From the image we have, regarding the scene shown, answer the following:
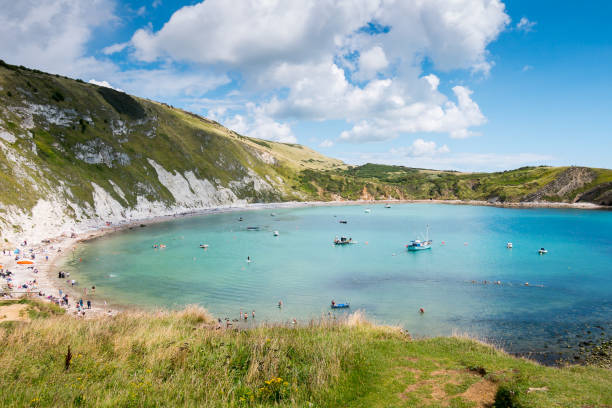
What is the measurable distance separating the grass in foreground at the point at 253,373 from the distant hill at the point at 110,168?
64.8 m

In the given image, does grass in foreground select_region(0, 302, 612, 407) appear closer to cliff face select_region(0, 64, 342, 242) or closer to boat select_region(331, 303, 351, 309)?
boat select_region(331, 303, 351, 309)

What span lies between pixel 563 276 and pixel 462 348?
151 ft

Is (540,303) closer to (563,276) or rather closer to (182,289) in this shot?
(563,276)

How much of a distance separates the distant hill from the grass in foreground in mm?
64806

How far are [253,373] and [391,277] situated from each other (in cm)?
4391

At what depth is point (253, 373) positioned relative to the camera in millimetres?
11867

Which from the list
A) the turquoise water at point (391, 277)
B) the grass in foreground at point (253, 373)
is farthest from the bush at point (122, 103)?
the grass in foreground at point (253, 373)

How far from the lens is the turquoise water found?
115 feet

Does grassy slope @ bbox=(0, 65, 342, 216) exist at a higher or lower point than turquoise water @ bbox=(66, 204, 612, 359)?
higher

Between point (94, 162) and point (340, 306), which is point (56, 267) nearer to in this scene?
point (340, 306)

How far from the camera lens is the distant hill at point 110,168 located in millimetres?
76250

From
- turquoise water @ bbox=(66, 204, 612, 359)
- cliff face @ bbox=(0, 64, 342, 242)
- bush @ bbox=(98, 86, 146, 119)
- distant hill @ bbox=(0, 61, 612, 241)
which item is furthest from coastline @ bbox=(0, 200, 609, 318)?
bush @ bbox=(98, 86, 146, 119)

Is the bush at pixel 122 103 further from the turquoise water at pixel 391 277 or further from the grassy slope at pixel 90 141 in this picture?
the turquoise water at pixel 391 277

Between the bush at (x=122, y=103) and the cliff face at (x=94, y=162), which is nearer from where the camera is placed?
the cliff face at (x=94, y=162)
